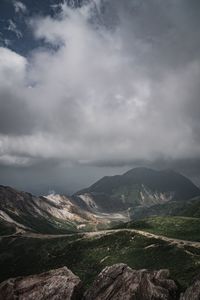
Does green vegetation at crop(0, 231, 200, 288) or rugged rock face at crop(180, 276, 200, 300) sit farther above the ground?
rugged rock face at crop(180, 276, 200, 300)

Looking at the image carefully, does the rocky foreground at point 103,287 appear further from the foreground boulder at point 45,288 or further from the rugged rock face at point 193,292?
the rugged rock face at point 193,292

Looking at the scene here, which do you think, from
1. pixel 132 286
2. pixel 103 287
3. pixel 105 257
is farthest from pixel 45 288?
pixel 105 257

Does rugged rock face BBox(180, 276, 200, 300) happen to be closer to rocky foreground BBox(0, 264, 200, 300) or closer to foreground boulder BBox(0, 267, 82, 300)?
rocky foreground BBox(0, 264, 200, 300)

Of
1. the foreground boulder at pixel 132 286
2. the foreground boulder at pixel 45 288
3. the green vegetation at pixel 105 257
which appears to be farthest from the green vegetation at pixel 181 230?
the foreground boulder at pixel 45 288

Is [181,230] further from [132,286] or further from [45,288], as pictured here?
[45,288]

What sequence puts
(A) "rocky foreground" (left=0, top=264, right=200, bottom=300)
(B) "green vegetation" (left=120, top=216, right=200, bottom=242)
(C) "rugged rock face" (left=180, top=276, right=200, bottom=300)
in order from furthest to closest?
(B) "green vegetation" (left=120, top=216, right=200, bottom=242)
(A) "rocky foreground" (left=0, top=264, right=200, bottom=300)
(C) "rugged rock face" (left=180, top=276, right=200, bottom=300)

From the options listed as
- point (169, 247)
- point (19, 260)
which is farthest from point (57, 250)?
point (169, 247)

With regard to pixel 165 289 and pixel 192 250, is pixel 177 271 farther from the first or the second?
pixel 165 289

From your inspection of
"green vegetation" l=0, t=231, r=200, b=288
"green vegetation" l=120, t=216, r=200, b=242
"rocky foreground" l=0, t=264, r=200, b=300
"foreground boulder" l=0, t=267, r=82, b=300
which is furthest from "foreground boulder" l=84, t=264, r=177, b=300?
"green vegetation" l=120, t=216, r=200, b=242
